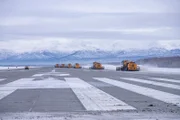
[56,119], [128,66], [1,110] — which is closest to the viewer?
[56,119]

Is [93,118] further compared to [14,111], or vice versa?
[14,111]

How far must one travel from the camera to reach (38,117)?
10.2 metres

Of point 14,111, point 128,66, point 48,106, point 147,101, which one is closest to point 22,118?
point 14,111

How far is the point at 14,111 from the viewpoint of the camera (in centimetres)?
1155

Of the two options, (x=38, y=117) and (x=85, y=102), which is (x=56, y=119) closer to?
(x=38, y=117)

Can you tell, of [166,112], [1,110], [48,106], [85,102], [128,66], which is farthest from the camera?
[128,66]

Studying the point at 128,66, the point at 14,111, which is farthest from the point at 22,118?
the point at 128,66

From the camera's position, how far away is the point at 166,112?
36.3 ft

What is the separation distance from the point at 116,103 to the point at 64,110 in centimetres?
246

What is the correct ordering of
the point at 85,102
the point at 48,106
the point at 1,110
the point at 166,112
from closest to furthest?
the point at 166,112 < the point at 1,110 < the point at 48,106 < the point at 85,102

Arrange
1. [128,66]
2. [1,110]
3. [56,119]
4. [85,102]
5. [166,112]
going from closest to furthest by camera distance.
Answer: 1. [56,119]
2. [166,112]
3. [1,110]
4. [85,102]
5. [128,66]

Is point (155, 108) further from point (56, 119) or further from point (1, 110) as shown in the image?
point (1, 110)

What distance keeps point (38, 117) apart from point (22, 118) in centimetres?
46

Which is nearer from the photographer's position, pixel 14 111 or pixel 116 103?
pixel 14 111
